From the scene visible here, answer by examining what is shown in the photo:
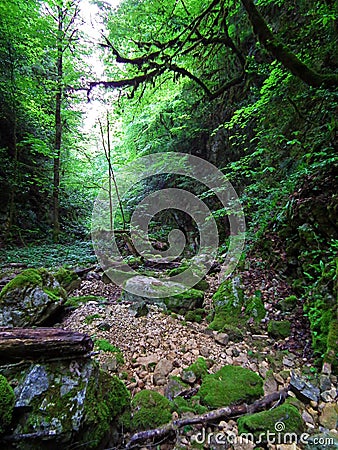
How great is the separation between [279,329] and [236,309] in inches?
29.4

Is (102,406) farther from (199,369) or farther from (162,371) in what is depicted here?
(199,369)

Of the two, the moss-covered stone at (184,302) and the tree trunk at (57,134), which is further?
the tree trunk at (57,134)

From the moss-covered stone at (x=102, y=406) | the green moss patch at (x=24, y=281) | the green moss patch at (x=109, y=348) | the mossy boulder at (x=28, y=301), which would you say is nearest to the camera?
the moss-covered stone at (x=102, y=406)

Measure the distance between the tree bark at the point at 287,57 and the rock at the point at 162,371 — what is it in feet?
15.7

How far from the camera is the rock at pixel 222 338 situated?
324cm

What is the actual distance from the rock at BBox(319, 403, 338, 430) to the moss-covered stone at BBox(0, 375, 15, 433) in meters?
2.37

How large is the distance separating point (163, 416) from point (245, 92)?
856cm

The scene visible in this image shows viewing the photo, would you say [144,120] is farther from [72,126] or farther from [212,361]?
[212,361]

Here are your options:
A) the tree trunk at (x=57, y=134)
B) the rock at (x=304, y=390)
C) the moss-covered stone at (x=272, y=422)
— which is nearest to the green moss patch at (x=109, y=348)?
the moss-covered stone at (x=272, y=422)

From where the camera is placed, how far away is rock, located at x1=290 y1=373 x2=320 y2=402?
2.14 metres

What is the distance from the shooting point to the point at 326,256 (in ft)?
10.8

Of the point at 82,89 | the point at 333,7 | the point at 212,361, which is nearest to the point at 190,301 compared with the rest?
the point at 212,361

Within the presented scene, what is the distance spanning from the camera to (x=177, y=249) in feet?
31.4

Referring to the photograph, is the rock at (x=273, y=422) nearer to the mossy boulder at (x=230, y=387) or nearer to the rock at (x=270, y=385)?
the mossy boulder at (x=230, y=387)
